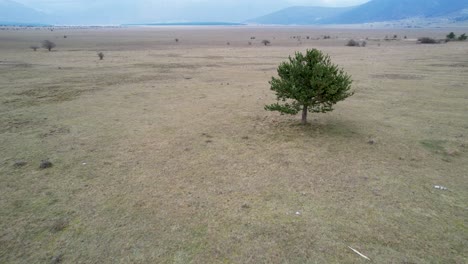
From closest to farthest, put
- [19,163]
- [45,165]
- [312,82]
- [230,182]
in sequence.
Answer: [230,182] → [45,165] → [19,163] → [312,82]

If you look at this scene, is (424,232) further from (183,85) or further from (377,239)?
(183,85)

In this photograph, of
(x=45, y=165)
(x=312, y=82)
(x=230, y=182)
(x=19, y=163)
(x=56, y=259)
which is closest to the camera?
(x=56, y=259)

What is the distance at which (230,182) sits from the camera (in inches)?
342

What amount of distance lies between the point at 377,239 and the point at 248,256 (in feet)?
9.59

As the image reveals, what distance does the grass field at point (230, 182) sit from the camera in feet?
20.0

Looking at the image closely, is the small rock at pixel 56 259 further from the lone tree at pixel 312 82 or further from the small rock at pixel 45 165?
the lone tree at pixel 312 82

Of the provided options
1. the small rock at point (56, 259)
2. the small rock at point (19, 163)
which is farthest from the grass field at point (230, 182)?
the small rock at point (19, 163)

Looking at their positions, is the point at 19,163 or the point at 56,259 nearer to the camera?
the point at 56,259

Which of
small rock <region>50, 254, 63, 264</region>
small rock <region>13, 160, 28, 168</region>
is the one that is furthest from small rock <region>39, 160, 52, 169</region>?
small rock <region>50, 254, 63, 264</region>

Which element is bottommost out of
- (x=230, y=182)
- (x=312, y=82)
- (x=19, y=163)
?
(x=230, y=182)

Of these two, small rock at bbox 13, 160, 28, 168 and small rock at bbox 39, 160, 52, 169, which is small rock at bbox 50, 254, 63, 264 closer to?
small rock at bbox 39, 160, 52, 169

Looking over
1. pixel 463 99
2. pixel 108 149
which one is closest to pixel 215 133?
pixel 108 149

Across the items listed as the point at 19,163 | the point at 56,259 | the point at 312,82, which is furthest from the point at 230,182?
the point at 19,163

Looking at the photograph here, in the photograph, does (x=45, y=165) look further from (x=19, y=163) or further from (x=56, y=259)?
(x=56, y=259)
